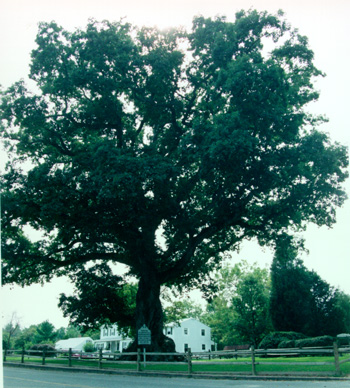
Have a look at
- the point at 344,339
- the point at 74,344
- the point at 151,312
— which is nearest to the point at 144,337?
the point at 151,312

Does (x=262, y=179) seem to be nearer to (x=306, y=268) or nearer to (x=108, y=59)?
(x=108, y=59)

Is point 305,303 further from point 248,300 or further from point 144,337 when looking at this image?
point 144,337

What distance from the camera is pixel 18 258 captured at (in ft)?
86.7

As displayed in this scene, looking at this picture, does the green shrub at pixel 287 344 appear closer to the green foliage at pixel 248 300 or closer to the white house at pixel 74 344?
the green foliage at pixel 248 300

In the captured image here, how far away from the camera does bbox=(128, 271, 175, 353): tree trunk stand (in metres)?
26.0

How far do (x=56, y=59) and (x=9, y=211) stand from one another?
9.49 meters

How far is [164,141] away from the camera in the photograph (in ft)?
83.4

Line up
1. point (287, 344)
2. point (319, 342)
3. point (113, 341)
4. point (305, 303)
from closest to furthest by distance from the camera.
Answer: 1. point (319, 342)
2. point (287, 344)
3. point (305, 303)
4. point (113, 341)

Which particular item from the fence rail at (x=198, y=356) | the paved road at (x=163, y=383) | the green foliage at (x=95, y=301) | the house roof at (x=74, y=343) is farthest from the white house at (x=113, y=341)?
the paved road at (x=163, y=383)

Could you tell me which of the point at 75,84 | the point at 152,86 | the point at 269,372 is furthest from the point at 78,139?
the point at 269,372

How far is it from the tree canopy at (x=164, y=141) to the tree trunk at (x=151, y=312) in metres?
0.10

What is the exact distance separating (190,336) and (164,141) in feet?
171

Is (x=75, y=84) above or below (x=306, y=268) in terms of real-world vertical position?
above

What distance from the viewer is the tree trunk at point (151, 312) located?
25984 mm
